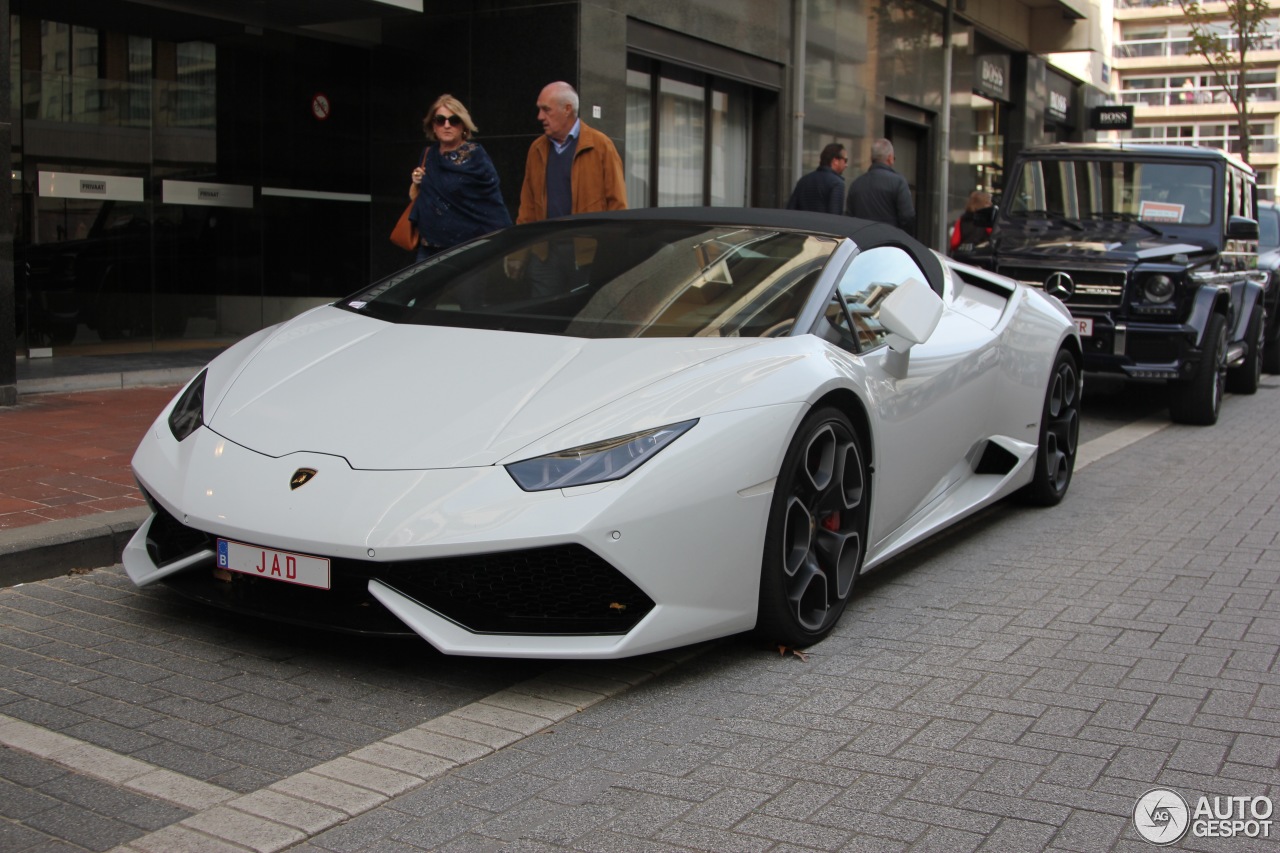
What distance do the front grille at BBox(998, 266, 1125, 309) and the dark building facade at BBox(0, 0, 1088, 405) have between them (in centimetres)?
396

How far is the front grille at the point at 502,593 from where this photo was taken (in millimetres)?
3475

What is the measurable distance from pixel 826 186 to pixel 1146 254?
9.35 feet

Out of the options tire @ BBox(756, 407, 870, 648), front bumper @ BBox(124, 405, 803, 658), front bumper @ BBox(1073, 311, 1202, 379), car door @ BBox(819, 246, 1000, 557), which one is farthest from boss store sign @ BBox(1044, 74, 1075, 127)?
front bumper @ BBox(124, 405, 803, 658)

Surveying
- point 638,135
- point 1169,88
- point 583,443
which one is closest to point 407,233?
point 583,443

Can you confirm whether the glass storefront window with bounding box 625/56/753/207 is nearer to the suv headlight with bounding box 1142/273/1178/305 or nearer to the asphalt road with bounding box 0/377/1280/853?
the suv headlight with bounding box 1142/273/1178/305

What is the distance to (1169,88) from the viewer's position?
9494cm

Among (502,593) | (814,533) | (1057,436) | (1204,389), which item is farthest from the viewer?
(1204,389)

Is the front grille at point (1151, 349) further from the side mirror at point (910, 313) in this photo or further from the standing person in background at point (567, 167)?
the side mirror at point (910, 313)

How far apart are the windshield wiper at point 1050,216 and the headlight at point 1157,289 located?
969 mm

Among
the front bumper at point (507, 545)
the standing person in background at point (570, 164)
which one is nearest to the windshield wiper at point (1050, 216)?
the standing person in background at point (570, 164)

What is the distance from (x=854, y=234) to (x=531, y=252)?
3.88 ft

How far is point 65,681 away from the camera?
3.64 meters

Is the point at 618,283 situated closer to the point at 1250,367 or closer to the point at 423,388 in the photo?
the point at 423,388

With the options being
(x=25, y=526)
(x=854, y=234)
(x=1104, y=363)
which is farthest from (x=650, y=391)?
(x=1104, y=363)
